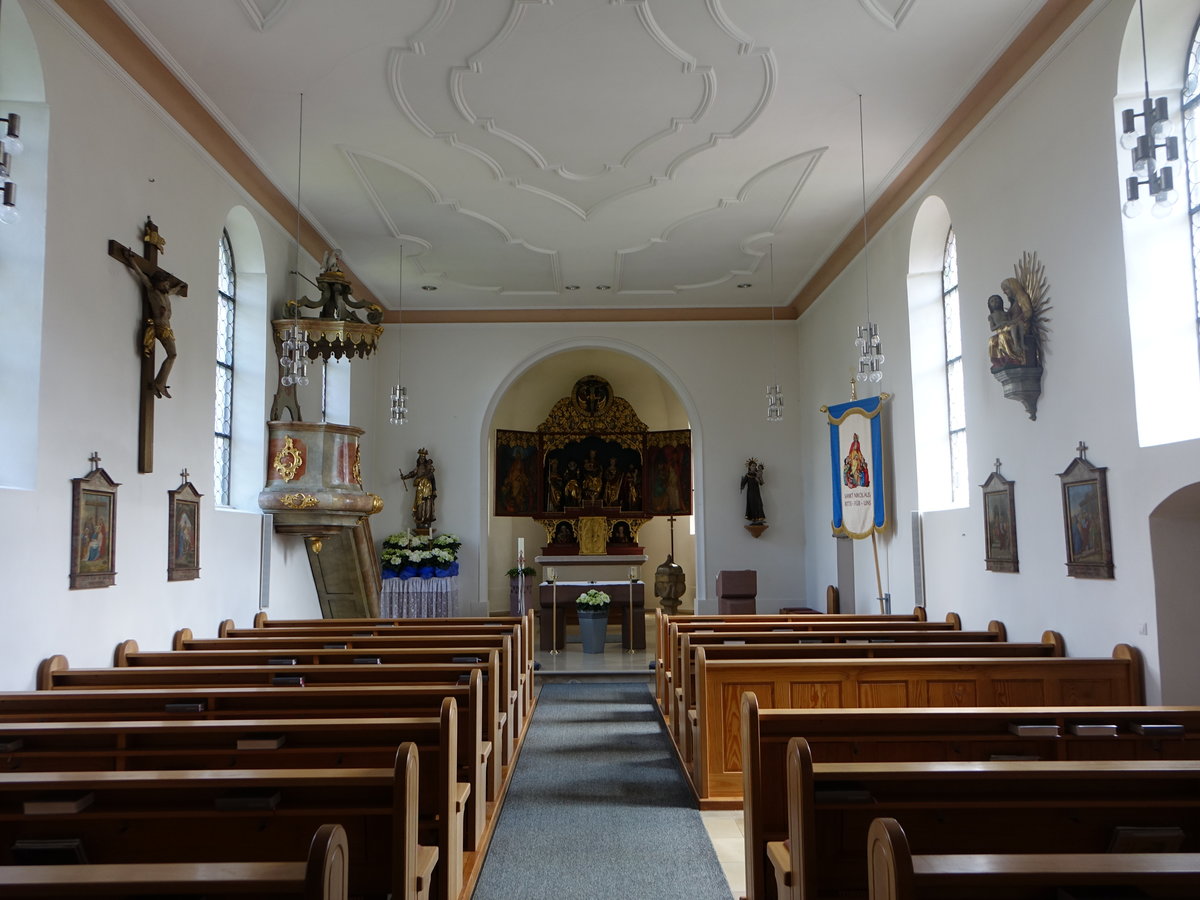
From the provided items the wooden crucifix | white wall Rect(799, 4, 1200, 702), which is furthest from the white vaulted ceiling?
the wooden crucifix

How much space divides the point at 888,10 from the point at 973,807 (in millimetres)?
5244

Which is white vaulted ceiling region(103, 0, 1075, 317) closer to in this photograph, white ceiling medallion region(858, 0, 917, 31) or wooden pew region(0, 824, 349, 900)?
white ceiling medallion region(858, 0, 917, 31)

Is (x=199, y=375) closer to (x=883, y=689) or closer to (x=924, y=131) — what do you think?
(x=883, y=689)

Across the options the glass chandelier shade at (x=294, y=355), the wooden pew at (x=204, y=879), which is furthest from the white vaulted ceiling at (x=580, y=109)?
the wooden pew at (x=204, y=879)

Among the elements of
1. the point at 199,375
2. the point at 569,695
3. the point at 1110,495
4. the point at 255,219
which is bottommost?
the point at 569,695

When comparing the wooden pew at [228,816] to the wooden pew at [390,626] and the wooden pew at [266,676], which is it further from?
the wooden pew at [390,626]

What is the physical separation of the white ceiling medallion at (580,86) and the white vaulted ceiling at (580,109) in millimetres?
19

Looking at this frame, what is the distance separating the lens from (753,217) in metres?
10.5

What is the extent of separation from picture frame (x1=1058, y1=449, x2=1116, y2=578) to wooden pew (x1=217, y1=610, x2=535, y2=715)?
4158 mm

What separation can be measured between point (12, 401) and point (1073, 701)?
253 inches

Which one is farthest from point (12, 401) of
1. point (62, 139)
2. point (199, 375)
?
point (199, 375)

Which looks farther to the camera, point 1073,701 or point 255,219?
point 255,219

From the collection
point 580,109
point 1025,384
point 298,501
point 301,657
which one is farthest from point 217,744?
point 580,109

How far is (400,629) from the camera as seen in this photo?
314 inches
